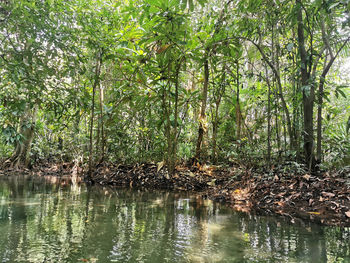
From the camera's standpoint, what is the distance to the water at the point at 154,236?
64.4 inches

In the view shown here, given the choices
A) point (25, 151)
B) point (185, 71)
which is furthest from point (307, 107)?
point (25, 151)

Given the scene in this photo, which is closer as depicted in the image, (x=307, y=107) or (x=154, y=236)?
(x=154, y=236)

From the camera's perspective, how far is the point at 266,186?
3.66 metres

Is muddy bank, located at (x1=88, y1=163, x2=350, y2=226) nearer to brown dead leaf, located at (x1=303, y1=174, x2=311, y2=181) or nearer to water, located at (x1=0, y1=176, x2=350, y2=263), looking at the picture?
brown dead leaf, located at (x1=303, y1=174, x2=311, y2=181)

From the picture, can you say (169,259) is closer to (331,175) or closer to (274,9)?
(331,175)

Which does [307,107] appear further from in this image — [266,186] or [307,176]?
[266,186]

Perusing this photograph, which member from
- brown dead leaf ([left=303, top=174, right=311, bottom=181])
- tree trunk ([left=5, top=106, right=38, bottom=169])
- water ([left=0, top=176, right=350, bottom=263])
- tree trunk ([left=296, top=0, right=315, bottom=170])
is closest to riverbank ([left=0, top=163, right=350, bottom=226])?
brown dead leaf ([left=303, top=174, right=311, bottom=181])

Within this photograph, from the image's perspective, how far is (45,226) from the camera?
2.20 m

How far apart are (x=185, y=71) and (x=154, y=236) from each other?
3.87 metres

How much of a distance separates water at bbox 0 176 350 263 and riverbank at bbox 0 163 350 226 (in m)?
0.46

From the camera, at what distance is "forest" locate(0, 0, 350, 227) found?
11.3ft

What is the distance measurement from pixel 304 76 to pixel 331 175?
1.39 metres

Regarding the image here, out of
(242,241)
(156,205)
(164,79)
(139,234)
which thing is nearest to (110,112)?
(164,79)

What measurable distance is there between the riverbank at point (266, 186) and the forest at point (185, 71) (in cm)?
3
